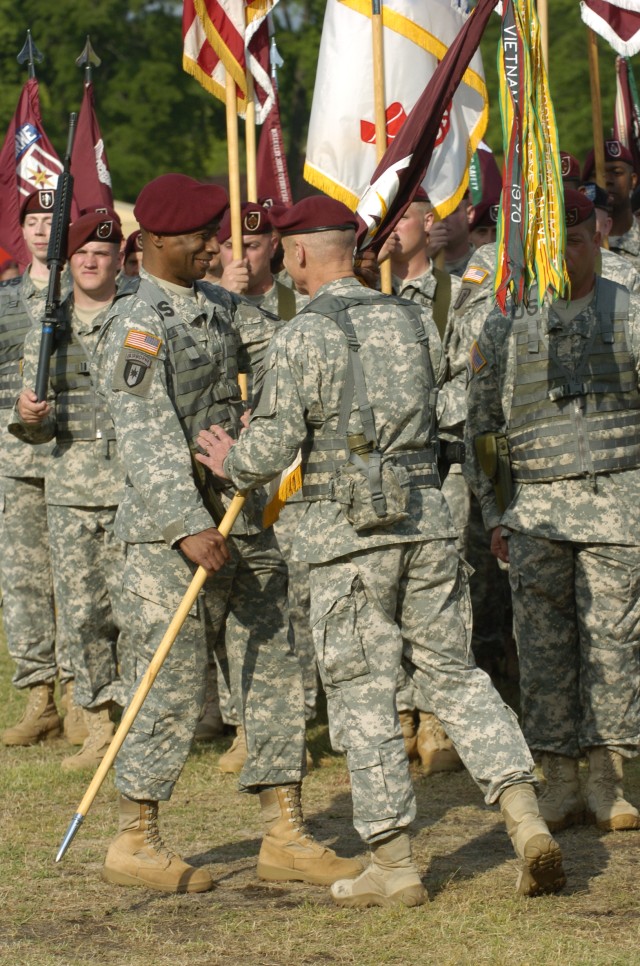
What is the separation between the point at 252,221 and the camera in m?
8.82

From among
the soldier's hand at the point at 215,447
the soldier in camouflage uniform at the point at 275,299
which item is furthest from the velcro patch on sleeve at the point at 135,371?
the soldier in camouflage uniform at the point at 275,299

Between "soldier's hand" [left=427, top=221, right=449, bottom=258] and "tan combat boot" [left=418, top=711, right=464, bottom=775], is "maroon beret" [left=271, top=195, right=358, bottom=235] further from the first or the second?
"soldier's hand" [left=427, top=221, right=449, bottom=258]

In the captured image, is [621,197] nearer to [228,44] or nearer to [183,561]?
[228,44]

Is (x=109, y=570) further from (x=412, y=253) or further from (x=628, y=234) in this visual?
(x=628, y=234)

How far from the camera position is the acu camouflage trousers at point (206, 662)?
597 centimetres

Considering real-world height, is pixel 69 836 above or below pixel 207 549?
below

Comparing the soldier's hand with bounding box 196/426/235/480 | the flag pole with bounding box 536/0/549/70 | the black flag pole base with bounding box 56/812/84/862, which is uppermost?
the flag pole with bounding box 536/0/549/70

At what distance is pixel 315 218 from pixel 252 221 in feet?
10.2

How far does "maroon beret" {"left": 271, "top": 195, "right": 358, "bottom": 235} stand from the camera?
227 inches

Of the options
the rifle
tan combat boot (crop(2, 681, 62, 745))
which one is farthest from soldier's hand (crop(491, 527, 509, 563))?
tan combat boot (crop(2, 681, 62, 745))

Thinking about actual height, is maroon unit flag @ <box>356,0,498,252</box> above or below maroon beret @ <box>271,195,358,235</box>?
above

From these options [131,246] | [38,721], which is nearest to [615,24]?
[131,246]

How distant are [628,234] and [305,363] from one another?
605 cm

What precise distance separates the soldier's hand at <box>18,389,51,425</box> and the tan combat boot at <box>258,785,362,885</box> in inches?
97.0
